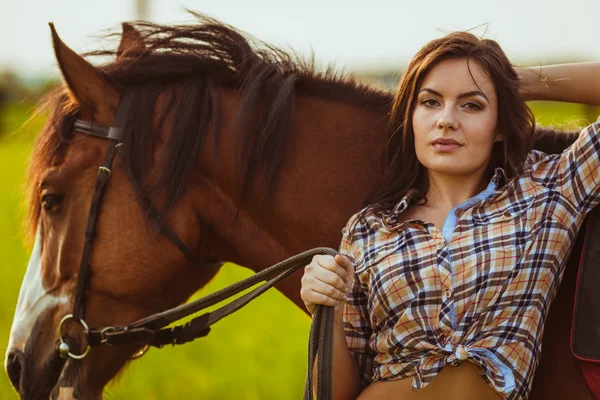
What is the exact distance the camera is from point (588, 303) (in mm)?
2188

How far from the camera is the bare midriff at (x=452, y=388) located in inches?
80.7

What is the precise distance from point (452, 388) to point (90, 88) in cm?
173

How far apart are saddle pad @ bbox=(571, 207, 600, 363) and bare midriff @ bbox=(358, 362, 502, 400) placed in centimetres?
32

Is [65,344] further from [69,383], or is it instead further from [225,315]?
[225,315]

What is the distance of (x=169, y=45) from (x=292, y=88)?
55 cm

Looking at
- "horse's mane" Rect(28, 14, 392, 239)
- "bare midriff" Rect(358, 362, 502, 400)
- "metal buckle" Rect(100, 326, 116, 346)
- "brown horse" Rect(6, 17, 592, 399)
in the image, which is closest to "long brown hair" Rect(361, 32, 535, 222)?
"brown horse" Rect(6, 17, 592, 399)

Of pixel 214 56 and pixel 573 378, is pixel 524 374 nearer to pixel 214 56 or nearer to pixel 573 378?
pixel 573 378

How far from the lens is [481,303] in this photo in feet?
6.84

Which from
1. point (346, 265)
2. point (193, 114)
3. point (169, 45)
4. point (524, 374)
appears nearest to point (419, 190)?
point (346, 265)

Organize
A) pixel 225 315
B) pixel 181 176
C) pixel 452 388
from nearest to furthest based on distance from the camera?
pixel 452 388
pixel 181 176
pixel 225 315

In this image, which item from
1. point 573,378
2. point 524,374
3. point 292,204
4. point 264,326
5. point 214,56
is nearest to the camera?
point 524,374

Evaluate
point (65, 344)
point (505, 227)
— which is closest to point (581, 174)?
point (505, 227)

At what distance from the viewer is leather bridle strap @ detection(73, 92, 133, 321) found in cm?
274

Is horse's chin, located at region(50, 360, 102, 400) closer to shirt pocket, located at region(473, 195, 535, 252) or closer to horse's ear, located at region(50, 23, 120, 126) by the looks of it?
horse's ear, located at region(50, 23, 120, 126)
